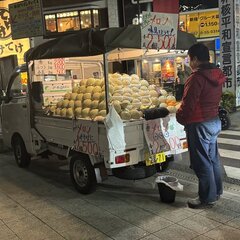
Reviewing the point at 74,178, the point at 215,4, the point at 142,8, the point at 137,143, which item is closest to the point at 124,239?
the point at 137,143


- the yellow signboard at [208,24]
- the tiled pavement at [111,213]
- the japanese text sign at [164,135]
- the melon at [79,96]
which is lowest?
the tiled pavement at [111,213]

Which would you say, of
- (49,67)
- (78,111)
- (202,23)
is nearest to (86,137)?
(78,111)

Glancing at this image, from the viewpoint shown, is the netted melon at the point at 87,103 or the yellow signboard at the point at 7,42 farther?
the yellow signboard at the point at 7,42

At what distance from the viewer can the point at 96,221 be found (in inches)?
181

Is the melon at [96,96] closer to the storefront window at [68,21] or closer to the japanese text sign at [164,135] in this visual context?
the japanese text sign at [164,135]

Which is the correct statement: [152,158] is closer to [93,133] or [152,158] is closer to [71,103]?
[93,133]

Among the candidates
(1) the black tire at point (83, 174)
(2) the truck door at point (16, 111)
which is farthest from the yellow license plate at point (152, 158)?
(2) the truck door at point (16, 111)

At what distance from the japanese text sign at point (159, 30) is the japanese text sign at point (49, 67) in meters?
2.64

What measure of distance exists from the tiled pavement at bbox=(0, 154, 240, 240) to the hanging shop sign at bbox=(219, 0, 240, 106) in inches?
297

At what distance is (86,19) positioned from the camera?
19.8m

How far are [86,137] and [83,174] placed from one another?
69 cm

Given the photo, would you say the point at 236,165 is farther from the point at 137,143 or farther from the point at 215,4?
the point at 215,4

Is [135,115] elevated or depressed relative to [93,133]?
elevated

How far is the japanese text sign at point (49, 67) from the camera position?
6910 mm
